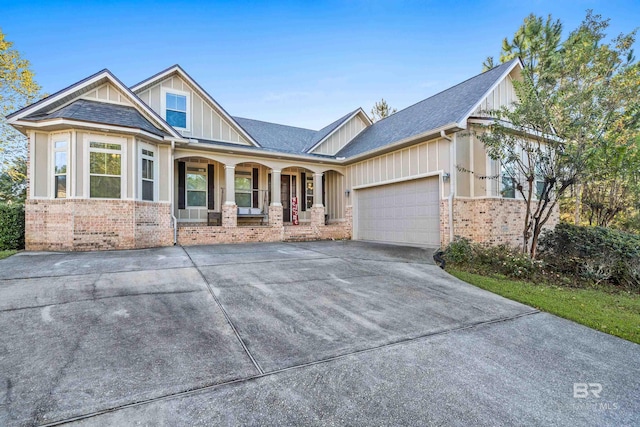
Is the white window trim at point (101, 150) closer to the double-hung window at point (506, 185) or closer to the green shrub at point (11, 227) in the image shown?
the green shrub at point (11, 227)

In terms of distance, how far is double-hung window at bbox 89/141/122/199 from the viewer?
8828 mm

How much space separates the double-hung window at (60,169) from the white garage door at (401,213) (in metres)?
10.2

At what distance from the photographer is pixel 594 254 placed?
773 cm

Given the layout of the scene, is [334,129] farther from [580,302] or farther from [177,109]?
[580,302]

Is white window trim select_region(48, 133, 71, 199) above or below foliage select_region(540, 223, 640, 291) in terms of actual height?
above

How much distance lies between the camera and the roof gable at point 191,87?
1110cm

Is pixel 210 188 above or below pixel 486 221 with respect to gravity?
above

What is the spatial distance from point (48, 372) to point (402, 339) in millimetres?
3259

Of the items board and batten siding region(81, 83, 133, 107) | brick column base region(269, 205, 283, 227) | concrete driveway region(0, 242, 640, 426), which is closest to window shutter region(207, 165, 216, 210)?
brick column base region(269, 205, 283, 227)

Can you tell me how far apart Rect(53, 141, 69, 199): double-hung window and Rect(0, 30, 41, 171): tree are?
7.49 m

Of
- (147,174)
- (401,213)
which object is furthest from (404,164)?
(147,174)

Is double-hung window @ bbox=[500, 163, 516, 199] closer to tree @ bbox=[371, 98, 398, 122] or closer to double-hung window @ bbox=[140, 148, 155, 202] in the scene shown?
double-hung window @ bbox=[140, 148, 155, 202]

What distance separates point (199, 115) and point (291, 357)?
38.6 feet

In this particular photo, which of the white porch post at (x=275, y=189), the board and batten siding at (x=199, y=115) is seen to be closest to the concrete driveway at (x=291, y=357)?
the white porch post at (x=275, y=189)
